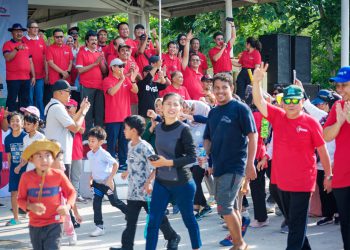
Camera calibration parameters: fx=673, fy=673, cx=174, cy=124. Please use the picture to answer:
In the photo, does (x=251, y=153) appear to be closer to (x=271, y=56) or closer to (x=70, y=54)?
(x=271, y=56)

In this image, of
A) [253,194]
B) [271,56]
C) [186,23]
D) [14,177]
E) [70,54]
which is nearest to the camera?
[253,194]

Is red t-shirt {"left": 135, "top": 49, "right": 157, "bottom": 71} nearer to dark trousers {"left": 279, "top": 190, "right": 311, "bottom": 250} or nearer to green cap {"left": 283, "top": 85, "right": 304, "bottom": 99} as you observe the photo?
green cap {"left": 283, "top": 85, "right": 304, "bottom": 99}

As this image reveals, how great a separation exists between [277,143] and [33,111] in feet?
13.2

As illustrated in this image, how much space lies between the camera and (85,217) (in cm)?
1036

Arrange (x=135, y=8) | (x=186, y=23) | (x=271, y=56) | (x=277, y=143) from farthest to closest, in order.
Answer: (x=186, y=23)
(x=135, y=8)
(x=271, y=56)
(x=277, y=143)

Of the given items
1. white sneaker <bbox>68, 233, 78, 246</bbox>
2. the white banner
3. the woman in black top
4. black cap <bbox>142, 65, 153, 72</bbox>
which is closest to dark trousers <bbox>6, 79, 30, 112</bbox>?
the white banner

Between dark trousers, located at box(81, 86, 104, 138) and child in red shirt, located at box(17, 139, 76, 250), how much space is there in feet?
22.0

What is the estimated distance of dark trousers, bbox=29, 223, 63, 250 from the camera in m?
6.16

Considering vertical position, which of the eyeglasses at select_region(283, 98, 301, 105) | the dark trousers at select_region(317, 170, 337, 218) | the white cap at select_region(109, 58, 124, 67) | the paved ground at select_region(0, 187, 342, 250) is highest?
the white cap at select_region(109, 58, 124, 67)

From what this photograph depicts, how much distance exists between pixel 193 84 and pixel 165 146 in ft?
22.9

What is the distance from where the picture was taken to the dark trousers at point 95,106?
13.0m

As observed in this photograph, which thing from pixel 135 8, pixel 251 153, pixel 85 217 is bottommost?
pixel 85 217

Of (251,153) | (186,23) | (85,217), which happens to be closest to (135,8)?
(186,23)

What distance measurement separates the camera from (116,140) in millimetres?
12758
